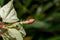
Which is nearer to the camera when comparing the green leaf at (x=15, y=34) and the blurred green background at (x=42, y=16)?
the green leaf at (x=15, y=34)

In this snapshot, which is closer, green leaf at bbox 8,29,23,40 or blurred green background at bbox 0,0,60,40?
green leaf at bbox 8,29,23,40

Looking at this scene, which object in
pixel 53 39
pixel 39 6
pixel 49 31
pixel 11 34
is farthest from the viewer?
pixel 39 6

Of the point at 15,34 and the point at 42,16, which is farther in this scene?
the point at 42,16

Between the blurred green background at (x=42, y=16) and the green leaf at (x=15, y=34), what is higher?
the green leaf at (x=15, y=34)

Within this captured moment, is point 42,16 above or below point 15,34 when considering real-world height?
below

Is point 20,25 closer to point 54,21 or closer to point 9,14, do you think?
point 9,14

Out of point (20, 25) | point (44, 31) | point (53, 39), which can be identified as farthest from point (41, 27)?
point (20, 25)

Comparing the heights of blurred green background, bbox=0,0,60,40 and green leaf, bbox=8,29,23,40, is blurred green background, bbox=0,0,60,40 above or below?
below

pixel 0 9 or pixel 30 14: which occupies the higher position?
pixel 0 9
